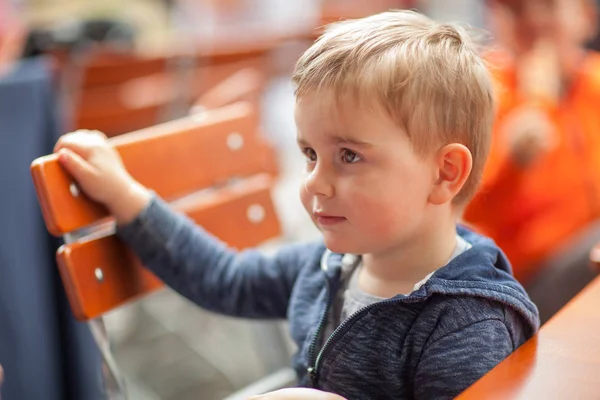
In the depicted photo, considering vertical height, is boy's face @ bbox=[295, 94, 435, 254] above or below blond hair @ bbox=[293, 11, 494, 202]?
below

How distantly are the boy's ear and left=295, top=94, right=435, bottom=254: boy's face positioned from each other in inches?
0.4

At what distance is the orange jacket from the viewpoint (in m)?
1.57

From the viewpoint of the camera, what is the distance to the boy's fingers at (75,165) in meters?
0.90

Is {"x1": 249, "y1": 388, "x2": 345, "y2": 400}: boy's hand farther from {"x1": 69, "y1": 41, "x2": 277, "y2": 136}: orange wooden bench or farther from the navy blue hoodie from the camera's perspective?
{"x1": 69, "y1": 41, "x2": 277, "y2": 136}: orange wooden bench

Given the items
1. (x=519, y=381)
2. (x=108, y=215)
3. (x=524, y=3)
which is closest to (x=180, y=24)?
(x=524, y=3)

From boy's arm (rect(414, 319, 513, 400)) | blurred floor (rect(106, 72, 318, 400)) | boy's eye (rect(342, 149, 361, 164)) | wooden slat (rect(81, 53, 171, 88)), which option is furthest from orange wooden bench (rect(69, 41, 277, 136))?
boy's arm (rect(414, 319, 513, 400))

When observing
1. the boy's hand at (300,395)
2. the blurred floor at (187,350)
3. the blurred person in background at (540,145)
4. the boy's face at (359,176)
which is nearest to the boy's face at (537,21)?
the blurred person in background at (540,145)

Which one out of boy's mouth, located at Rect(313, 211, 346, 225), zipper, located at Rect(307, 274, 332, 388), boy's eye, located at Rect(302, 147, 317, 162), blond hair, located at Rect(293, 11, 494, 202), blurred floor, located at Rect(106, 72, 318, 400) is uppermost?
blond hair, located at Rect(293, 11, 494, 202)

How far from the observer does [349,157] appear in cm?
79

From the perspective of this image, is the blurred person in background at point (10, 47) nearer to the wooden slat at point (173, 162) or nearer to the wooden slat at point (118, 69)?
the wooden slat at point (118, 69)

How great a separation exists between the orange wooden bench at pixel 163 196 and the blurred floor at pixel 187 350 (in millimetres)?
424

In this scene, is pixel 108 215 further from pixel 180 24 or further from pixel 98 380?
pixel 180 24

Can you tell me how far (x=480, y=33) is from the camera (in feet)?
3.17

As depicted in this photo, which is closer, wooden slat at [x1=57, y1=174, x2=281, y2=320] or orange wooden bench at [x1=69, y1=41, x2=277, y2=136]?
wooden slat at [x1=57, y1=174, x2=281, y2=320]
